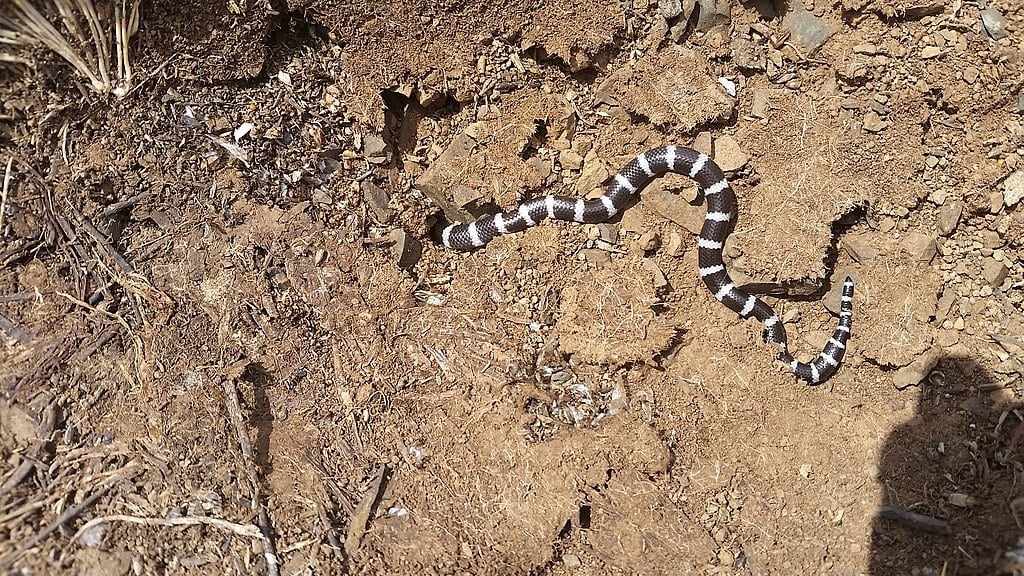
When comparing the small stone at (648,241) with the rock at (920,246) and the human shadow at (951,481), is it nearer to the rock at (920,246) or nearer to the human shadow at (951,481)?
the rock at (920,246)

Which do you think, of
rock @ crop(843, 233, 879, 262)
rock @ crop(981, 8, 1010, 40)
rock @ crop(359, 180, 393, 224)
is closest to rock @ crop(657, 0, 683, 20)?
rock @ crop(981, 8, 1010, 40)

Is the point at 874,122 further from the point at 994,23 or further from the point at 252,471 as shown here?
the point at 252,471

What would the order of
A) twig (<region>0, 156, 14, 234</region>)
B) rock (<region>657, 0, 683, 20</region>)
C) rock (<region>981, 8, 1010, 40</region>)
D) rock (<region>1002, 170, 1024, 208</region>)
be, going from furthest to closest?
rock (<region>657, 0, 683, 20</region>) → rock (<region>1002, 170, 1024, 208</region>) → rock (<region>981, 8, 1010, 40</region>) → twig (<region>0, 156, 14, 234</region>)

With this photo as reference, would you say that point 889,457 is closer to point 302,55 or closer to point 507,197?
point 507,197

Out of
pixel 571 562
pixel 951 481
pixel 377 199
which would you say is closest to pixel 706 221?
pixel 951 481

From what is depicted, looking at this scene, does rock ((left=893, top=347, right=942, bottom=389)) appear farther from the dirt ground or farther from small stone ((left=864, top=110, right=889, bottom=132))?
small stone ((left=864, top=110, right=889, bottom=132))

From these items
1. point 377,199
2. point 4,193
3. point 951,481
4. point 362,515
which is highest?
point 4,193
